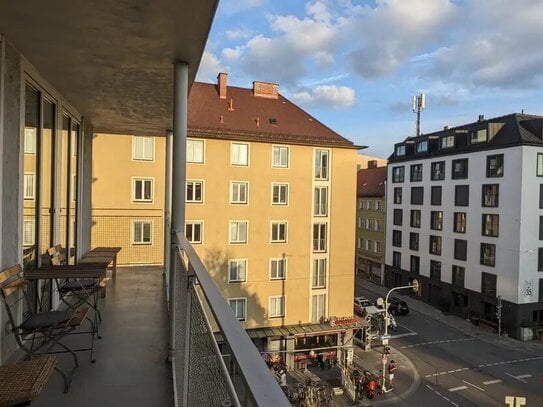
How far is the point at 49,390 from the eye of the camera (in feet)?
10.2

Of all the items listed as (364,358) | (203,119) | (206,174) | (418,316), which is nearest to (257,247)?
(206,174)

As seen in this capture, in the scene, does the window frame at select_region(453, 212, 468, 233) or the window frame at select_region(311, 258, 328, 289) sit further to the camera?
the window frame at select_region(453, 212, 468, 233)

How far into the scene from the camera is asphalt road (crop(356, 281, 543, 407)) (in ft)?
56.3

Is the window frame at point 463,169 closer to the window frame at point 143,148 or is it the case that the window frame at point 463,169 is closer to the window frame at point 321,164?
the window frame at point 321,164

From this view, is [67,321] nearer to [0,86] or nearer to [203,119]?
[0,86]

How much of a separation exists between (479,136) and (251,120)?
16.1 metres

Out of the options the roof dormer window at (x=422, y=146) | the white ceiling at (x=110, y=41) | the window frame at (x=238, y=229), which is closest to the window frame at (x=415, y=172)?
the roof dormer window at (x=422, y=146)

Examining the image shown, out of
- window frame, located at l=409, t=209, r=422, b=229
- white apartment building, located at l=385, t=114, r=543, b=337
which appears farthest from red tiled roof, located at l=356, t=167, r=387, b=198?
window frame, located at l=409, t=209, r=422, b=229

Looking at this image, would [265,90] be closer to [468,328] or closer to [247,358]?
[468,328]

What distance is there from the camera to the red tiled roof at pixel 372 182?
39.4 m

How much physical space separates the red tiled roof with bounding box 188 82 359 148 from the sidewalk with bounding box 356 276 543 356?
46.8ft

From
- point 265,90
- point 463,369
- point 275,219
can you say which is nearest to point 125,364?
point 275,219

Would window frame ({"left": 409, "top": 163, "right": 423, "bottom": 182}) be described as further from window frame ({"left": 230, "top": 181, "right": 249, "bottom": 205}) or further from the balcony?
the balcony

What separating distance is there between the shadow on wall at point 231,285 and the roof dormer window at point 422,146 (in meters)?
19.9
